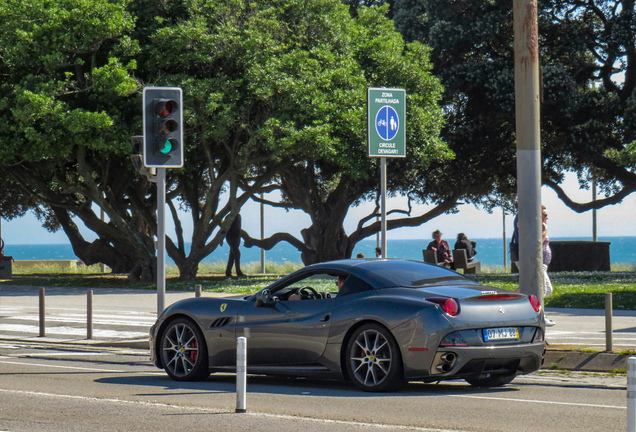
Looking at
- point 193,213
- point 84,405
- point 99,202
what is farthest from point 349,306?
point 193,213

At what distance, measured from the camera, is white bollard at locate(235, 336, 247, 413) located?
26.3 feet

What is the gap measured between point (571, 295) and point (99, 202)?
47.5 feet

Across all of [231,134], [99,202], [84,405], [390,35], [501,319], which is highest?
[390,35]

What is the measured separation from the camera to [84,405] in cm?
895

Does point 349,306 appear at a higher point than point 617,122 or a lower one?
lower

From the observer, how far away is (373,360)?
9.51 m

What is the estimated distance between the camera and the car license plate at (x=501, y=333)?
9.34m

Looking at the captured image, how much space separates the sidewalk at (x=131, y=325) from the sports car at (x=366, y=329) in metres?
1.72

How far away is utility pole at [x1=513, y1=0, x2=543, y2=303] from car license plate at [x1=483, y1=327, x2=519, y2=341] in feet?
7.92

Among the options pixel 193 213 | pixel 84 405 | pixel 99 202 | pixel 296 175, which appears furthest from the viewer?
pixel 296 175

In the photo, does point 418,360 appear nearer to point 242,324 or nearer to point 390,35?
point 242,324

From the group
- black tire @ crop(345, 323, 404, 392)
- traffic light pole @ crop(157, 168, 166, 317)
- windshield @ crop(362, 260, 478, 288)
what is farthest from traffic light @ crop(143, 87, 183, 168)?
black tire @ crop(345, 323, 404, 392)

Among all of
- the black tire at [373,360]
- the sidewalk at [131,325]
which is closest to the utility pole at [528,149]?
the sidewalk at [131,325]

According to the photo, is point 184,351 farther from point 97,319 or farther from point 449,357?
point 97,319
